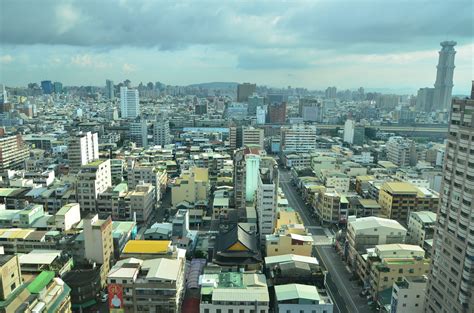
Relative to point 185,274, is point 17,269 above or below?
above

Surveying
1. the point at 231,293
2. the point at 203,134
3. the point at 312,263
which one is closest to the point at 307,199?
the point at 312,263

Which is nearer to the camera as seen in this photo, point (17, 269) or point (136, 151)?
point (17, 269)

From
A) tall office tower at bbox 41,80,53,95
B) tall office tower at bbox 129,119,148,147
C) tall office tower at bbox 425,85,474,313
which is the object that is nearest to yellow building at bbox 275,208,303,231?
tall office tower at bbox 425,85,474,313

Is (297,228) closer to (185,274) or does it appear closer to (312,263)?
(312,263)

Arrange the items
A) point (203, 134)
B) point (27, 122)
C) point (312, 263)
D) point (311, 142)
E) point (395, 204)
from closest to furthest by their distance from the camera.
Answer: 1. point (312, 263)
2. point (395, 204)
3. point (311, 142)
4. point (203, 134)
5. point (27, 122)

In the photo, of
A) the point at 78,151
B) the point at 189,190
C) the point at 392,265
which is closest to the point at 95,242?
the point at 189,190

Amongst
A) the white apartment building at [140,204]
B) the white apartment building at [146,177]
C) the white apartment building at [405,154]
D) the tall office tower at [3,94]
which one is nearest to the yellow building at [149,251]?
the white apartment building at [140,204]

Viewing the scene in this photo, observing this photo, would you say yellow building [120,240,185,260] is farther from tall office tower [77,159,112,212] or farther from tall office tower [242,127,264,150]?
tall office tower [242,127,264,150]
